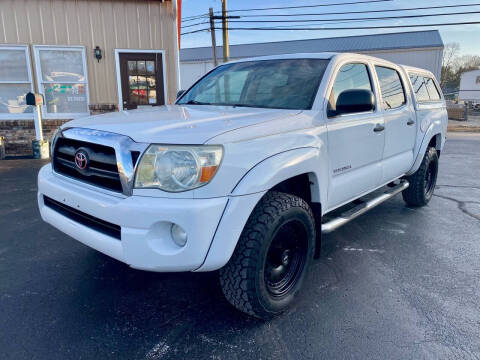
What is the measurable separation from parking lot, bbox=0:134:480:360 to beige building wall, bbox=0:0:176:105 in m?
6.22

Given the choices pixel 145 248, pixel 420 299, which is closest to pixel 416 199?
pixel 420 299

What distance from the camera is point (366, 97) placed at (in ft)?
9.11

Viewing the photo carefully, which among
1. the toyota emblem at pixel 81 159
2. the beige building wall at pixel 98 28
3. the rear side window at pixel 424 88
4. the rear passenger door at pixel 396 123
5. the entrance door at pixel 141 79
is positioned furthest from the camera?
the entrance door at pixel 141 79

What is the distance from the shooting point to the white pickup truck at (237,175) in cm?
200

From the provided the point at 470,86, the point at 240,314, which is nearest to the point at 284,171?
the point at 240,314

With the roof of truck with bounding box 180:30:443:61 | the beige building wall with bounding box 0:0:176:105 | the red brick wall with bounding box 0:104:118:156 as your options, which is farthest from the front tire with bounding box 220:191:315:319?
the roof of truck with bounding box 180:30:443:61

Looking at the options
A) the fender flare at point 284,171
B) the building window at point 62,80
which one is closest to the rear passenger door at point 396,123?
the fender flare at point 284,171

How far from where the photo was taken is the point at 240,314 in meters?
2.53

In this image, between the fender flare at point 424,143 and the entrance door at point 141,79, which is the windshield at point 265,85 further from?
the entrance door at point 141,79

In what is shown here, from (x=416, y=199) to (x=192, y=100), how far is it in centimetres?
328

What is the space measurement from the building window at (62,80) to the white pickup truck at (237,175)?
22.9 ft

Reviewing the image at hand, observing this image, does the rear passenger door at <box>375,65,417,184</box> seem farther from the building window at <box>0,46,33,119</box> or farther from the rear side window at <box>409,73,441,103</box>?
the building window at <box>0,46,33,119</box>

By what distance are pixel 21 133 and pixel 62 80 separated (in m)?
1.68

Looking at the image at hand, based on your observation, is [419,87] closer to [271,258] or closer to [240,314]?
[271,258]
